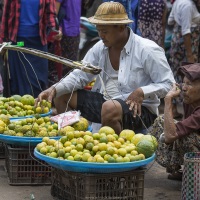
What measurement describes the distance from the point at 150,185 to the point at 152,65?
1083mm

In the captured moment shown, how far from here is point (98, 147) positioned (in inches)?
212

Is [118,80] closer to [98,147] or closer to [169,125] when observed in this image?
[169,125]

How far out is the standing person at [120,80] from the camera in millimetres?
6285

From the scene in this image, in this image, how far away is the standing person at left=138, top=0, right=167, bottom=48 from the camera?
9.48m

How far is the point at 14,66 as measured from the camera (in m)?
8.65

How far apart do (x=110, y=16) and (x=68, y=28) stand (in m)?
3.43

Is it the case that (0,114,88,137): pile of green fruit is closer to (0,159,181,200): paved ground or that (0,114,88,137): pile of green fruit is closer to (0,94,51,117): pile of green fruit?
(0,94,51,117): pile of green fruit

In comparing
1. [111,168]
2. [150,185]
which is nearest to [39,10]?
[150,185]

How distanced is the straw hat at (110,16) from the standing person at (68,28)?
10.1ft

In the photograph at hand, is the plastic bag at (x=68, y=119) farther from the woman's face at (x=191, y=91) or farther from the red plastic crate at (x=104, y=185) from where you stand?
the woman's face at (x=191, y=91)

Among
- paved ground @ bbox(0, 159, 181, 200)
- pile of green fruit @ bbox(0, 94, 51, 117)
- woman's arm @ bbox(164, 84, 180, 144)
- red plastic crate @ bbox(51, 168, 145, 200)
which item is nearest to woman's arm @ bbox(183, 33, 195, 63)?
pile of green fruit @ bbox(0, 94, 51, 117)

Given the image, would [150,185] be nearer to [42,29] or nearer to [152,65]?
[152,65]

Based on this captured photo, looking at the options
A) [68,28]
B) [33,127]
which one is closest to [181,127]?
[33,127]

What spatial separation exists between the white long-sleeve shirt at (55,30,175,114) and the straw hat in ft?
0.66
